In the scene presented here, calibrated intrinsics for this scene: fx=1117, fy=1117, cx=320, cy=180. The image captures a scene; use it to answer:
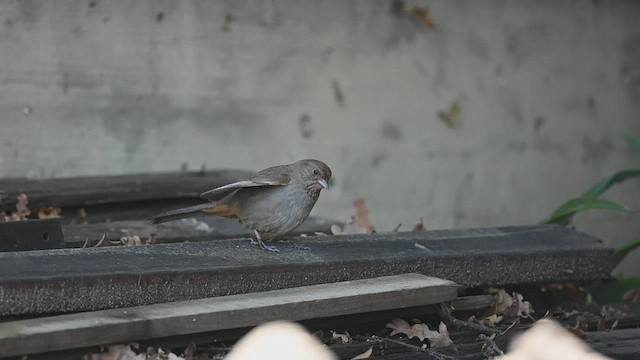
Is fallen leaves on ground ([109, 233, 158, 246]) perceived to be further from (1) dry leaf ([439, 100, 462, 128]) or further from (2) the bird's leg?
(1) dry leaf ([439, 100, 462, 128])

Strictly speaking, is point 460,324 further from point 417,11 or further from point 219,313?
point 417,11

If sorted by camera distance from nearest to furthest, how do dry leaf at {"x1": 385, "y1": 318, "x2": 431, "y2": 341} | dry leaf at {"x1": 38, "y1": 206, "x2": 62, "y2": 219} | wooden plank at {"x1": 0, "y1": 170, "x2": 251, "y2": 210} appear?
1. dry leaf at {"x1": 385, "y1": 318, "x2": 431, "y2": 341}
2. dry leaf at {"x1": 38, "y1": 206, "x2": 62, "y2": 219}
3. wooden plank at {"x1": 0, "y1": 170, "x2": 251, "y2": 210}

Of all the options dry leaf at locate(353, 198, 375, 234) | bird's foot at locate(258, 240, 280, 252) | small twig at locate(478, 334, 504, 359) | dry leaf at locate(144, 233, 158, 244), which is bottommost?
small twig at locate(478, 334, 504, 359)

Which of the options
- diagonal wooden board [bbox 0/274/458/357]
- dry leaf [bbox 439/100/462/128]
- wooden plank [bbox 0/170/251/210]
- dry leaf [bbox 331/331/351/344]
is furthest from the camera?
dry leaf [bbox 439/100/462/128]

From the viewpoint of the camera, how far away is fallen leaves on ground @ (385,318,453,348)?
3365 millimetres

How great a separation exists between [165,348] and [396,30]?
11.6ft

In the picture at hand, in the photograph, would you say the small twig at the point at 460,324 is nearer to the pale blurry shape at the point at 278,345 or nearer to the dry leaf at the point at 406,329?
the dry leaf at the point at 406,329

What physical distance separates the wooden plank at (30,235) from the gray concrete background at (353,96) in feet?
5.08

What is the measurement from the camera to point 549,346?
334 cm

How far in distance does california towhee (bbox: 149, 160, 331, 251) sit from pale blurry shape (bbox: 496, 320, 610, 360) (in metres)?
0.91

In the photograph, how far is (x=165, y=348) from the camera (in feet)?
9.52

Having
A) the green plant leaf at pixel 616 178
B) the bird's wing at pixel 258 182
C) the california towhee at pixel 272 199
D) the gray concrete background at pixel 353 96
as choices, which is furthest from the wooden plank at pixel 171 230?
the green plant leaf at pixel 616 178

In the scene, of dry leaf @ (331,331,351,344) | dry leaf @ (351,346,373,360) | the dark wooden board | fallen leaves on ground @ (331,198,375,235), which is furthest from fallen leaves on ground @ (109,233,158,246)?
dry leaf @ (351,346,373,360)

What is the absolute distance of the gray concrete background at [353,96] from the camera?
5172mm
